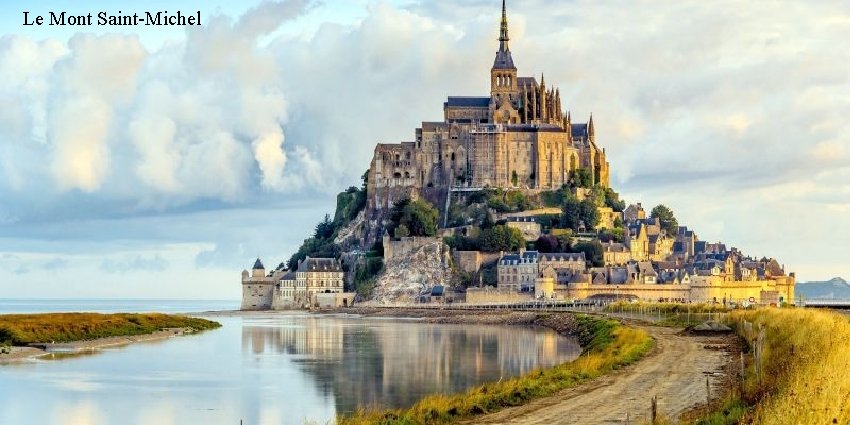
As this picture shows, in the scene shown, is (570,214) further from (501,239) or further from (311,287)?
(311,287)

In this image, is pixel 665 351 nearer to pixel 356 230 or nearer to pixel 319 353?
pixel 319 353

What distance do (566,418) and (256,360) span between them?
1177 inches

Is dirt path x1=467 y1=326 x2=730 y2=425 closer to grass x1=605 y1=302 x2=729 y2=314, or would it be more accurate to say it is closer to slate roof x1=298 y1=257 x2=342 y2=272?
grass x1=605 y1=302 x2=729 y2=314

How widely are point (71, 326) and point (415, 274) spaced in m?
57.3

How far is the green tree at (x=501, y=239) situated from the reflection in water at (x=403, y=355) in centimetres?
3322

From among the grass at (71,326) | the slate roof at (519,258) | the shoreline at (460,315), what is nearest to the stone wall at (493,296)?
the slate roof at (519,258)

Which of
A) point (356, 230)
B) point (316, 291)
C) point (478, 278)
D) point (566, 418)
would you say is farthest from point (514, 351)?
point (356, 230)

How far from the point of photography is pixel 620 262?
116m

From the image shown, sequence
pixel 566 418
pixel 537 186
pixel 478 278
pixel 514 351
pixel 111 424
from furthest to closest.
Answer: pixel 537 186 < pixel 478 278 < pixel 514 351 < pixel 111 424 < pixel 566 418

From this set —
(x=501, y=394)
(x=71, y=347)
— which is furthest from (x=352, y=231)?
(x=501, y=394)

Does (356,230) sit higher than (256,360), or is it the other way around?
(356,230)

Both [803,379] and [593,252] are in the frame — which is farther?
[593,252]

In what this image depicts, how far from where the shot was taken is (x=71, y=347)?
55.8 meters

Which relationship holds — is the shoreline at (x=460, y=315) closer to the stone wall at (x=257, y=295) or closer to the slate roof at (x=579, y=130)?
the stone wall at (x=257, y=295)
